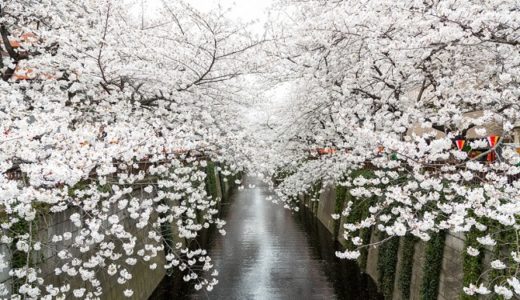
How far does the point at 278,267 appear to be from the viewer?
19.4m

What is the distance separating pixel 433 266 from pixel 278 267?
8.76m

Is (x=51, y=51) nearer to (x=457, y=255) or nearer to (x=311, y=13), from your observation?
(x=311, y=13)

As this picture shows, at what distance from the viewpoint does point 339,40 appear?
11.6 m

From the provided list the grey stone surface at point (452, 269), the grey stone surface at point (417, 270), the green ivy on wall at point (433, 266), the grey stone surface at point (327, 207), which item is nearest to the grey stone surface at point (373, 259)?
the grey stone surface at point (417, 270)

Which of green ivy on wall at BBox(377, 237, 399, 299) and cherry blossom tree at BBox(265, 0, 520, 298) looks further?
green ivy on wall at BBox(377, 237, 399, 299)

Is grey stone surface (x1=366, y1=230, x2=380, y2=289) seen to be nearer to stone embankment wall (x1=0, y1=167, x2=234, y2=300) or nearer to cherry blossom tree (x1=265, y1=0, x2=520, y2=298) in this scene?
cherry blossom tree (x1=265, y1=0, x2=520, y2=298)

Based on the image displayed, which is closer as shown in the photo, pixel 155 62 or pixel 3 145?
pixel 3 145

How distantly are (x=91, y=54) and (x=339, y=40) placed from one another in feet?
20.1

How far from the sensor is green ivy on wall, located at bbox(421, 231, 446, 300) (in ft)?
38.4

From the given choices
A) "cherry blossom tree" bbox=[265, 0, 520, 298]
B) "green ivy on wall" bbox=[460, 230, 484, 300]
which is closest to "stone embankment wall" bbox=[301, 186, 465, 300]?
"green ivy on wall" bbox=[460, 230, 484, 300]

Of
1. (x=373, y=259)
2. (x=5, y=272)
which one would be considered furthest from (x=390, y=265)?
(x=5, y=272)

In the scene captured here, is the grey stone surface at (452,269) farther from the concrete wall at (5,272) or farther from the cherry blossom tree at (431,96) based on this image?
the concrete wall at (5,272)

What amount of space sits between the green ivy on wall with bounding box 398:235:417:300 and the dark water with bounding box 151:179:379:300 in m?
2.30

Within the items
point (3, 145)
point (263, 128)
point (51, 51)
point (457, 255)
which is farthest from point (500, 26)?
point (263, 128)
